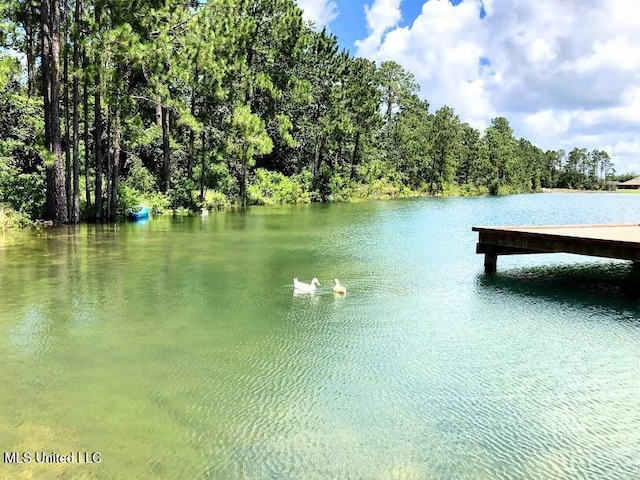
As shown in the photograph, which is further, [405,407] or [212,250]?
[212,250]

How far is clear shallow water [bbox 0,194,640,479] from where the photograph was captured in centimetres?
397

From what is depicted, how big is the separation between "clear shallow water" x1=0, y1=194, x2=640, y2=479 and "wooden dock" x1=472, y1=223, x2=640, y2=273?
0.56 meters

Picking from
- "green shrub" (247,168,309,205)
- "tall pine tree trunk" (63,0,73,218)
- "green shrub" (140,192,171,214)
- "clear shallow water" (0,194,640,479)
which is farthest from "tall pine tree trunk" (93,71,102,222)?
"green shrub" (247,168,309,205)

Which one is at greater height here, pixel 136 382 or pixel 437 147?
pixel 437 147

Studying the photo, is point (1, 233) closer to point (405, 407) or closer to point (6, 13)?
point (6, 13)

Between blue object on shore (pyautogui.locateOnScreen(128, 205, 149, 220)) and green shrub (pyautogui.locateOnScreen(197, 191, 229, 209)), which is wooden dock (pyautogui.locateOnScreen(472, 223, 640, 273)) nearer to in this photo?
blue object on shore (pyautogui.locateOnScreen(128, 205, 149, 220))

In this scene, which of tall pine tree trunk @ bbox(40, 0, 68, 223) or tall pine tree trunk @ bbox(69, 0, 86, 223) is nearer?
tall pine tree trunk @ bbox(40, 0, 68, 223)

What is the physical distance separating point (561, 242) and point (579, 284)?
2.62 ft

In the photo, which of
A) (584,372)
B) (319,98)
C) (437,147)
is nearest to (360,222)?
(584,372)

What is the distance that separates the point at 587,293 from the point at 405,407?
5.89 meters

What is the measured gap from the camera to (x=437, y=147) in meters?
68.1

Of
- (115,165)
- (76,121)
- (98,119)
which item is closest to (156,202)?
(115,165)

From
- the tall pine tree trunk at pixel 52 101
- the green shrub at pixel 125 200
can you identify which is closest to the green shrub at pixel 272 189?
the green shrub at pixel 125 200

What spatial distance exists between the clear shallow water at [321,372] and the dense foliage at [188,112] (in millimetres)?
10190
